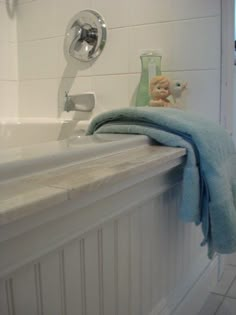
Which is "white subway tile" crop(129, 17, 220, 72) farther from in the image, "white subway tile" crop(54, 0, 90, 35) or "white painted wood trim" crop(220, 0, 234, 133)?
"white subway tile" crop(54, 0, 90, 35)

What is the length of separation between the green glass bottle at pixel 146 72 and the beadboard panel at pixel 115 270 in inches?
21.5

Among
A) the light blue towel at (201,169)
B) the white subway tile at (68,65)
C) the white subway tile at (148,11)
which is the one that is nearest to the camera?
the light blue towel at (201,169)

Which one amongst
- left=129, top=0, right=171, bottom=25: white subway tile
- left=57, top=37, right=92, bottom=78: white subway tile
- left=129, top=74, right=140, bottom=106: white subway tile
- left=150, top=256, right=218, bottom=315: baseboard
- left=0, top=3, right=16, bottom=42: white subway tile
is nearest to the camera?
left=150, top=256, right=218, bottom=315: baseboard

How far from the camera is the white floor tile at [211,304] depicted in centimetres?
126

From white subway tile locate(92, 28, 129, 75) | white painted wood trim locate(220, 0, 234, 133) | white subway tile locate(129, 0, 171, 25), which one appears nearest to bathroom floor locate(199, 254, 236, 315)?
white painted wood trim locate(220, 0, 234, 133)

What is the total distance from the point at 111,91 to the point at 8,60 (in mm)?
578

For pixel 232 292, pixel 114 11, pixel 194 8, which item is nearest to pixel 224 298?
pixel 232 292

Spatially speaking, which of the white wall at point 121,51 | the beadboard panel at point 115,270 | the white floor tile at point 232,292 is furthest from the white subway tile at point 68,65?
the white floor tile at point 232,292

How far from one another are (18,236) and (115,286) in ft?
1.16

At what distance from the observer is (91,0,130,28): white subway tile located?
1.54m

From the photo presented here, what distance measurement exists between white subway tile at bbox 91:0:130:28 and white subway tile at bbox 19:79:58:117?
0.38m

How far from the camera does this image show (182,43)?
56.9 inches

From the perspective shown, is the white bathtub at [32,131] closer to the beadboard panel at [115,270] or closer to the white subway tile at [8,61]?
the white subway tile at [8,61]

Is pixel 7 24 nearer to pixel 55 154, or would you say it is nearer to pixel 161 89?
pixel 161 89
